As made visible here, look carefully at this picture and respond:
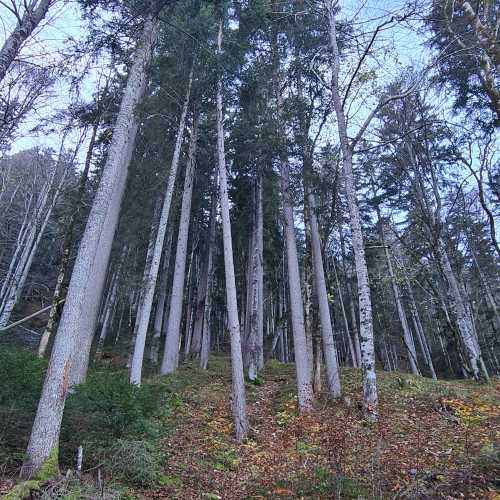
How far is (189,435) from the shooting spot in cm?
720

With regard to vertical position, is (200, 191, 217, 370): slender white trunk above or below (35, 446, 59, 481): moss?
above

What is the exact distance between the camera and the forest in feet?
15.6

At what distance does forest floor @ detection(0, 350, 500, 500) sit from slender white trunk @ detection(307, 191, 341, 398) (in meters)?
0.64

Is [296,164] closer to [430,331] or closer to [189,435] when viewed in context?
[189,435]

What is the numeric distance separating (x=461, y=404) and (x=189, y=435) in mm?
6429

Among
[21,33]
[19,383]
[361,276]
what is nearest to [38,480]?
[19,383]

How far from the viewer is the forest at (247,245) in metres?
4.75

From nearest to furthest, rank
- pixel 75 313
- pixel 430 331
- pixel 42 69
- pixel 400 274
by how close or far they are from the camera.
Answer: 1. pixel 75 313
2. pixel 42 69
3. pixel 400 274
4. pixel 430 331

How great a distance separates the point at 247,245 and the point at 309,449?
44.1 ft

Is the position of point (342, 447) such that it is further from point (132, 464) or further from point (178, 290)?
point (178, 290)

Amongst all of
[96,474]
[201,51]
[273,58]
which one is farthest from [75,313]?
[273,58]

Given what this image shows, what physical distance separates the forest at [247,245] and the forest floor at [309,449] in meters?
0.05

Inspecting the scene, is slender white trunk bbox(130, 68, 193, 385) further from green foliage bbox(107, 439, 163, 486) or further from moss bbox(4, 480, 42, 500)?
moss bbox(4, 480, 42, 500)

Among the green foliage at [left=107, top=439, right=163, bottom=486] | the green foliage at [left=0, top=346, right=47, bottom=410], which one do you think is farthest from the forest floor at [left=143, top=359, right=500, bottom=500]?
the green foliage at [left=0, top=346, right=47, bottom=410]
